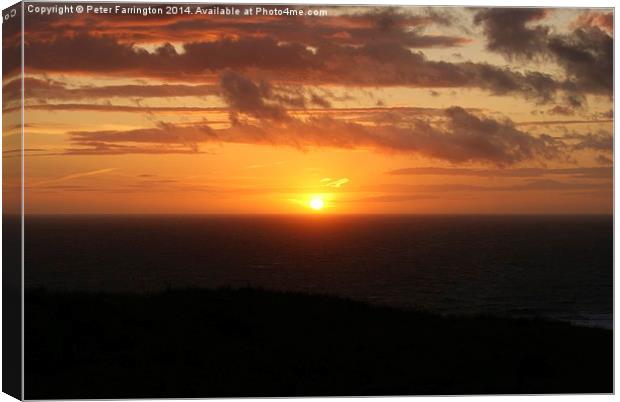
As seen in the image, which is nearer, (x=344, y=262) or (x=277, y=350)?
(x=277, y=350)

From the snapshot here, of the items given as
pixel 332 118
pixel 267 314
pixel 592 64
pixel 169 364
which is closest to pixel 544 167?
pixel 592 64

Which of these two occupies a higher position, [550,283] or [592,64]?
[592,64]

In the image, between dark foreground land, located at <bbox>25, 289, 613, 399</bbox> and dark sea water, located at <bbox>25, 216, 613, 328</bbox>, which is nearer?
dark foreground land, located at <bbox>25, 289, 613, 399</bbox>

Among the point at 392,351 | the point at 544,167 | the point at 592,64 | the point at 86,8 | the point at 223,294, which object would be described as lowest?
the point at 392,351

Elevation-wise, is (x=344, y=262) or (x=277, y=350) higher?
(x=344, y=262)

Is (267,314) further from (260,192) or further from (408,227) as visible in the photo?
(408,227)
